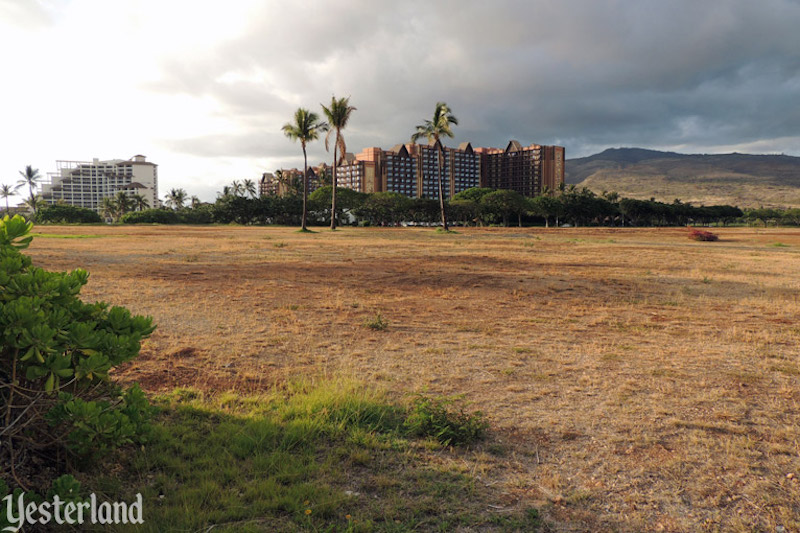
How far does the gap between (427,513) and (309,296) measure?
845cm

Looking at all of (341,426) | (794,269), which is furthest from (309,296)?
(794,269)

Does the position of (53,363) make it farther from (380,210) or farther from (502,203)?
(502,203)

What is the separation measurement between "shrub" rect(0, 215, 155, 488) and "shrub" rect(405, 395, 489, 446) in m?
2.25

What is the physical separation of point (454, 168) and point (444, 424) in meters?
194

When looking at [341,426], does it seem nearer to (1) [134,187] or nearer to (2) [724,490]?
(2) [724,490]

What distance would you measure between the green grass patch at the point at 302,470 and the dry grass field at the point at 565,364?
1.23 feet

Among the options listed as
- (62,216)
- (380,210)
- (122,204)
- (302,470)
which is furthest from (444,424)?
(122,204)

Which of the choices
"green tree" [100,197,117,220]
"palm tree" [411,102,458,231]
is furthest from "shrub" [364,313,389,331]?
"green tree" [100,197,117,220]

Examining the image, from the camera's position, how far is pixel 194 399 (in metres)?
4.87

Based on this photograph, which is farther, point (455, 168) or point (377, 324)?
point (455, 168)

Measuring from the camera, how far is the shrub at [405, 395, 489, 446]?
4062mm

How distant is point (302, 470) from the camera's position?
3.52m

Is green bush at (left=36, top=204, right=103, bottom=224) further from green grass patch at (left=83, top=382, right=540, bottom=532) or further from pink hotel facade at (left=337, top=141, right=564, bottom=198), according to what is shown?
green grass patch at (left=83, top=382, right=540, bottom=532)

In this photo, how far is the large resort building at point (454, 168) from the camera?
176500 millimetres
